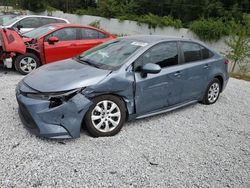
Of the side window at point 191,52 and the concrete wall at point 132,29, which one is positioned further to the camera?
the concrete wall at point 132,29

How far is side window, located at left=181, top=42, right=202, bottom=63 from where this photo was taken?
451cm

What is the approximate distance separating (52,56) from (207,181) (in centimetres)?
507

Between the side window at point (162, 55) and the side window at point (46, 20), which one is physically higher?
the side window at point (46, 20)

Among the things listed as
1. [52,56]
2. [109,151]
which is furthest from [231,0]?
[109,151]

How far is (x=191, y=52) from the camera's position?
183 inches

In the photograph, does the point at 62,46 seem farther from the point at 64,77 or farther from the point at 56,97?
the point at 56,97

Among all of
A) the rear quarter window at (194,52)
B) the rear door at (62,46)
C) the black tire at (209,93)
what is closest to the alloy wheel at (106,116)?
the rear quarter window at (194,52)

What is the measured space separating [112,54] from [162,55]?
0.81 metres

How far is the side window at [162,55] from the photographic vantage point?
390 cm

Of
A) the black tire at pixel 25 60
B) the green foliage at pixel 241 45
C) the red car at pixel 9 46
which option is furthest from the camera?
the green foliage at pixel 241 45

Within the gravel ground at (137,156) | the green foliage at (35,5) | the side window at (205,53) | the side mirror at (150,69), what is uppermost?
the green foliage at (35,5)

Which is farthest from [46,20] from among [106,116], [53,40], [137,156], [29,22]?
[137,156]

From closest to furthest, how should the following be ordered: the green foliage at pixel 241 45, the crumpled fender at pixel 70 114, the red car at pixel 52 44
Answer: the crumpled fender at pixel 70 114 → the red car at pixel 52 44 → the green foliage at pixel 241 45

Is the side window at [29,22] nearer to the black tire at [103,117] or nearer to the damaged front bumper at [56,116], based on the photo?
the damaged front bumper at [56,116]
